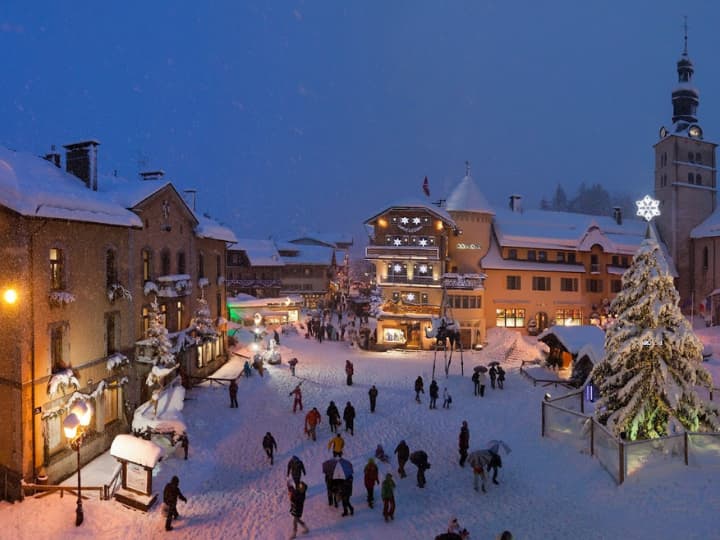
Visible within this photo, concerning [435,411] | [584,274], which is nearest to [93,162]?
[435,411]

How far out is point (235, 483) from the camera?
57.0ft

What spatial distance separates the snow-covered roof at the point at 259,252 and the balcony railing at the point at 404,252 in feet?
89.4

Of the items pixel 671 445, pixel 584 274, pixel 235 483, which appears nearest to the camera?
pixel 671 445

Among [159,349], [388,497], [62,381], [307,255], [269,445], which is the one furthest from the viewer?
[307,255]

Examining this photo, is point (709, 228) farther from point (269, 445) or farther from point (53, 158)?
point (53, 158)

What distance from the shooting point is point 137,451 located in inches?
611

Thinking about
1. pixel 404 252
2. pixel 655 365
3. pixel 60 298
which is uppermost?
pixel 404 252

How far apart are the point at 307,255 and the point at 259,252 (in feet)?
31.0

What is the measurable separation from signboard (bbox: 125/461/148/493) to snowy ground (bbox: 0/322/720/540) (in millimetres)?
698

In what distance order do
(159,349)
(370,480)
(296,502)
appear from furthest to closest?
(159,349)
(370,480)
(296,502)

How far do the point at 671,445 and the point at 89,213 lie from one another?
22.5 meters

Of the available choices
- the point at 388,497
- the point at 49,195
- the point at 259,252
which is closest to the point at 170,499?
the point at 388,497

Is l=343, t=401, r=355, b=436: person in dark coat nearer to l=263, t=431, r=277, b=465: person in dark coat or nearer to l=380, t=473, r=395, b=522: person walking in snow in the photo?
l=263, t=431, r=277, b=465: person in dark coat

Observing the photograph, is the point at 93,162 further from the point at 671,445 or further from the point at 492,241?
the point at 492,241
